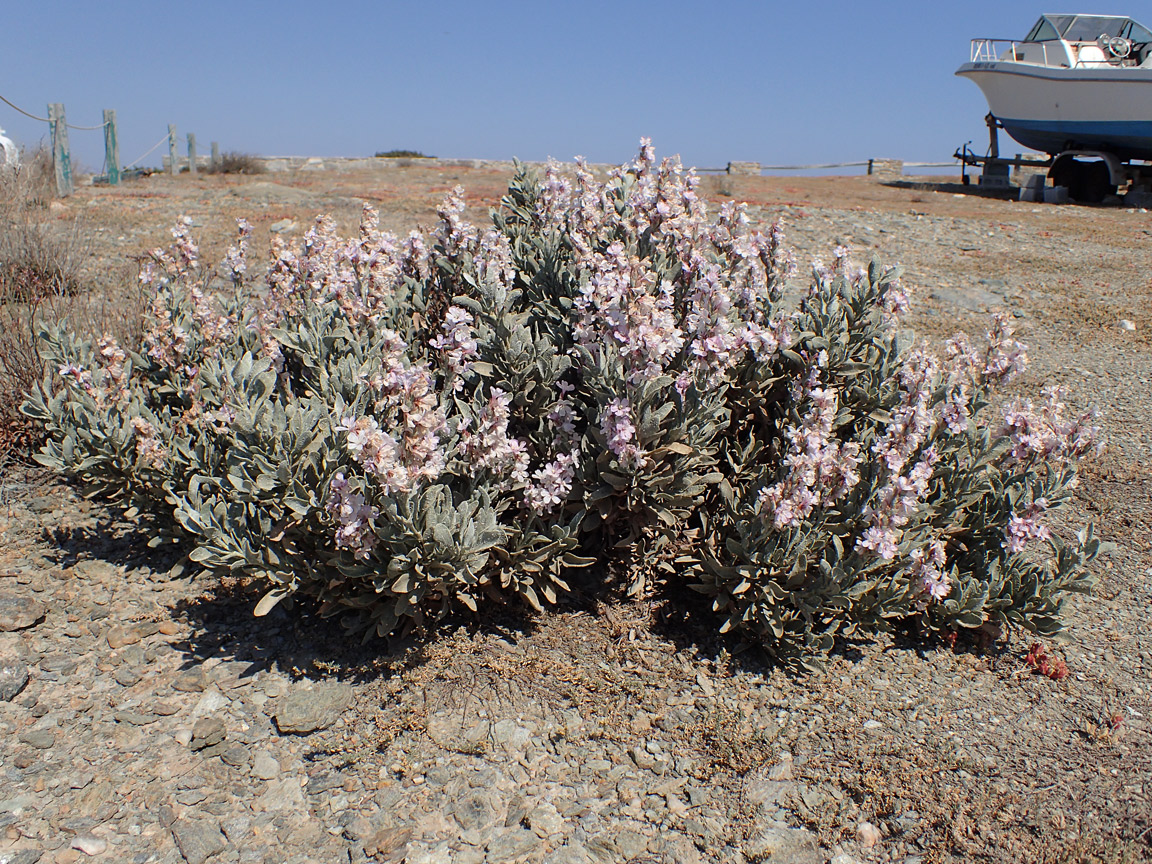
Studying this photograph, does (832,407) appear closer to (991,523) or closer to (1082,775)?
(991,523)

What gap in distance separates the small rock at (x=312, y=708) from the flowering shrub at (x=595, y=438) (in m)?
0.34

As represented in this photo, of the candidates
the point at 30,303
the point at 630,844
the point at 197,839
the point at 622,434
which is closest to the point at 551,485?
the point at 622,434

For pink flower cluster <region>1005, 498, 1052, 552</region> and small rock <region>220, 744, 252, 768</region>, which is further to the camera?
pink flower cluster <region>1005, 498, 1052, 552</region>

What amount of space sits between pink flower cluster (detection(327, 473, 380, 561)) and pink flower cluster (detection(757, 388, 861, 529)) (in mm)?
1487

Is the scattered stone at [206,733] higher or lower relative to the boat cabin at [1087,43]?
lower

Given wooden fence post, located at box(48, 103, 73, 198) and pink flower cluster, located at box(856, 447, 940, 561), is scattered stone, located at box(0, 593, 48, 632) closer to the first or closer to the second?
pink flower cluster, located at box(856, 447, 940, 561)

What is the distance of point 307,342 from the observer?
390 cm

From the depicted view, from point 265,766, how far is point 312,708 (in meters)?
0.28

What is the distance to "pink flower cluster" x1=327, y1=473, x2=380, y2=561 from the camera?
2768mm

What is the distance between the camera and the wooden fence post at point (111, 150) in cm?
1911

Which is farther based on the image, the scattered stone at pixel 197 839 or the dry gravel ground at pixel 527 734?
the dry gravel ground at pixel 527 734

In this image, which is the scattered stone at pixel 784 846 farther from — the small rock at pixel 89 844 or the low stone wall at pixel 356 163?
the low stone wall at pixel 356 163

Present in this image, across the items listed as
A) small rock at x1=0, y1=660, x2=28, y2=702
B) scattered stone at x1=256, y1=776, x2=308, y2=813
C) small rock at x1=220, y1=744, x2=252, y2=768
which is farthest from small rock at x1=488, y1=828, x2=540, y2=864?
small rock at x1=0, y1=660, x2=28, y2=702

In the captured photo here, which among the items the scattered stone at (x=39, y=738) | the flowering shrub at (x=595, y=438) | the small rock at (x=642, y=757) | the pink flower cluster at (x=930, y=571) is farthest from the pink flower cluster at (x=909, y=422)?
the scattered stone at (x=39, y=738)
